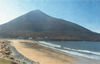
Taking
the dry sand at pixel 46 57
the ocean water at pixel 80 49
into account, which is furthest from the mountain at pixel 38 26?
the dry sand at pixel 46 57

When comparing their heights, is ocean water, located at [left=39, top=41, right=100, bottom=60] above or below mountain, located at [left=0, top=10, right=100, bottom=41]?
below

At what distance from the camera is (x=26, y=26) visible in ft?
139

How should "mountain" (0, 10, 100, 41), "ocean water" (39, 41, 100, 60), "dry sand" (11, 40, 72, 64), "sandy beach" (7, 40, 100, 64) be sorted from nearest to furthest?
"dry sand" (11, 40, 72, 64)
"sandy beach" (7, 40, 100, 64)
"ocean water" (39, 41, 100, 60)
"mountain" (0, 10, 100, 41)

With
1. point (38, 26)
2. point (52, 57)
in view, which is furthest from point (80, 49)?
point (52, 57)

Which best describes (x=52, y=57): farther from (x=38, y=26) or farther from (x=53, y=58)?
(x=38, y=26)

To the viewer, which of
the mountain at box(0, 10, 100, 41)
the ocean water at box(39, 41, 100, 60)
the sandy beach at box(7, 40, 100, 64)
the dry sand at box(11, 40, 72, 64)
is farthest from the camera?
the mountain at box(0, 10, 100, 41)

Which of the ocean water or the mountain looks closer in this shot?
the ocean water

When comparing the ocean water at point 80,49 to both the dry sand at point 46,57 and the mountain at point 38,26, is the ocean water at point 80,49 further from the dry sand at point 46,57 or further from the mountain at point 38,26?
the mountain at point 38,26

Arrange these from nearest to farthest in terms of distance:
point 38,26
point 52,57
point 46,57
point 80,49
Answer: point 46,57 < point 52,57 < point 80,49 < point 38,26

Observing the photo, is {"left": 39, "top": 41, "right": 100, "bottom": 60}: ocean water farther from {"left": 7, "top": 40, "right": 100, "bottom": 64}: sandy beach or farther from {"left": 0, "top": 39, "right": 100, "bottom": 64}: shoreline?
{"left": 7, "top": 40, "right": 100, "bottom": 64}: sandy beach

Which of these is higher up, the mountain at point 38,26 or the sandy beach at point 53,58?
the mountain at point 38,26

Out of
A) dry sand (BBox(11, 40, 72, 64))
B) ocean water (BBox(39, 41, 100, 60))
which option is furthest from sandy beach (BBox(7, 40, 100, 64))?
ocean water (BBox(39, 41, 100, 60))

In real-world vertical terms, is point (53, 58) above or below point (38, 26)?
below

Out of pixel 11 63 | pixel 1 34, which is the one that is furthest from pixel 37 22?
pixel 11 63
